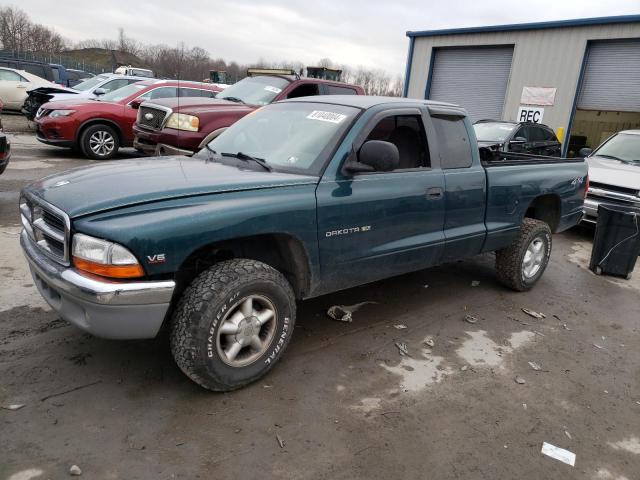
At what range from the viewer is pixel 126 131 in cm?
1035

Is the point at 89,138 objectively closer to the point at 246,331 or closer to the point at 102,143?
the point at 102,143

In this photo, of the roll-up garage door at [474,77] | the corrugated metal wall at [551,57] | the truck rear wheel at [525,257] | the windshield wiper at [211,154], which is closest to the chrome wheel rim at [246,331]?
the windshield wiper at [211,154]

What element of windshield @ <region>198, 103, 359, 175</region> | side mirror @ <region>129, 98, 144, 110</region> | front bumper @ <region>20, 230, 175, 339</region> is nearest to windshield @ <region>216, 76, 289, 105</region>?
side mirror @ <region>129, 98, 144, 110</region>

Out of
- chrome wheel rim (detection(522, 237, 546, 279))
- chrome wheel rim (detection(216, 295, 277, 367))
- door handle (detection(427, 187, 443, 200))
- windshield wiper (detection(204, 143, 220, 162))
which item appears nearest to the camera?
chrome wheel rim (detection(216, 295, 277, 367))

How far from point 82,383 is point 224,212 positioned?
140 cm

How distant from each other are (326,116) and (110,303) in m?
2.05

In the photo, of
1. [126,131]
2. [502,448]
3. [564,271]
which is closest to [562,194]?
[564,271]

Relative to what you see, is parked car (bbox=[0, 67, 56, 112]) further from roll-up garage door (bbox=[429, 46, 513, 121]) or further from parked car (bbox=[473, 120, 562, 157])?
parked car (bbox=[473, 120, 562, 157])

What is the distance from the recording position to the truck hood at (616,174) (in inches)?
293

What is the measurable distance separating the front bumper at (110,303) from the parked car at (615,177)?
6.53 meters

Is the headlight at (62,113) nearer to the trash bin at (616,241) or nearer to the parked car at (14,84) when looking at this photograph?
the parked car at (14,84)

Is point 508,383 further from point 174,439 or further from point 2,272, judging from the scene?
point 2,272

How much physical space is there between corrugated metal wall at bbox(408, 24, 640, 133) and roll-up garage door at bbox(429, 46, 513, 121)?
413mm

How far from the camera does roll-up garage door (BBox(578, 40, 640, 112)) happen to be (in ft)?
44.5
